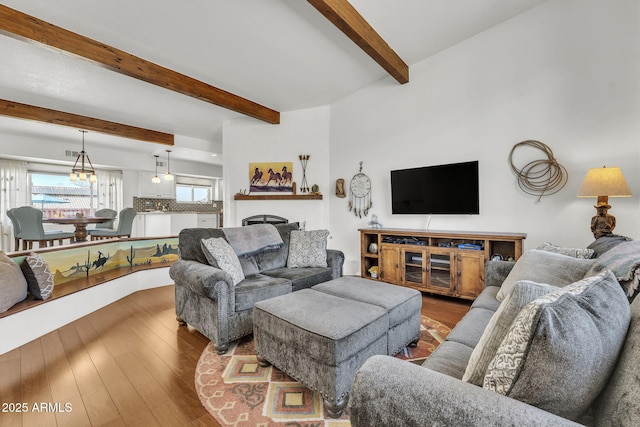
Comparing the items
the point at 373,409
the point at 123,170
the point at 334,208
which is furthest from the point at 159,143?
the point at 373,409

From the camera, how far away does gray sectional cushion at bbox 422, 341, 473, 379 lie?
1023 millimetres

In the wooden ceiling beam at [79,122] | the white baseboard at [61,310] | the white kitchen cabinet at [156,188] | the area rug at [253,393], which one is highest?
the wooden ceiling beam at [79,122]

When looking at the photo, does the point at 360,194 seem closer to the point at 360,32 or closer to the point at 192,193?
the point at 360,32

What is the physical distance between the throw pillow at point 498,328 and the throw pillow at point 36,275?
123 inches

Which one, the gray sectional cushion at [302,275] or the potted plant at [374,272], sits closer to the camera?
the gray sectional cushion at [302,275]

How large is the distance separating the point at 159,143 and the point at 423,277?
560cm

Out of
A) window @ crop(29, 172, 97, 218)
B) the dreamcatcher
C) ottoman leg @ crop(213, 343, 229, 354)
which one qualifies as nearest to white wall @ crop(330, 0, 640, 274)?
the dreamcatcher

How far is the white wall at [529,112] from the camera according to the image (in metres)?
2.42

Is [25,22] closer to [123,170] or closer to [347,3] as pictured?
[347,3]

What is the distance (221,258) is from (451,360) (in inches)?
70.7

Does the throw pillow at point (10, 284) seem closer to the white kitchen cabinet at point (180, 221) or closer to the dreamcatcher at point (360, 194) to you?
the dreamcatcher at point (360, 194)

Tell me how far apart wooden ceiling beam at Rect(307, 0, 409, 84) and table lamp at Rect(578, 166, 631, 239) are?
7.41 feet

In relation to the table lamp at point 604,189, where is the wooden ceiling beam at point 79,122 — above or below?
above

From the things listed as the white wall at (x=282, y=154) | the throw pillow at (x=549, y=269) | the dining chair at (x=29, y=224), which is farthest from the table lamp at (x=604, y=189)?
the dining chair at (x=29, y=224)
